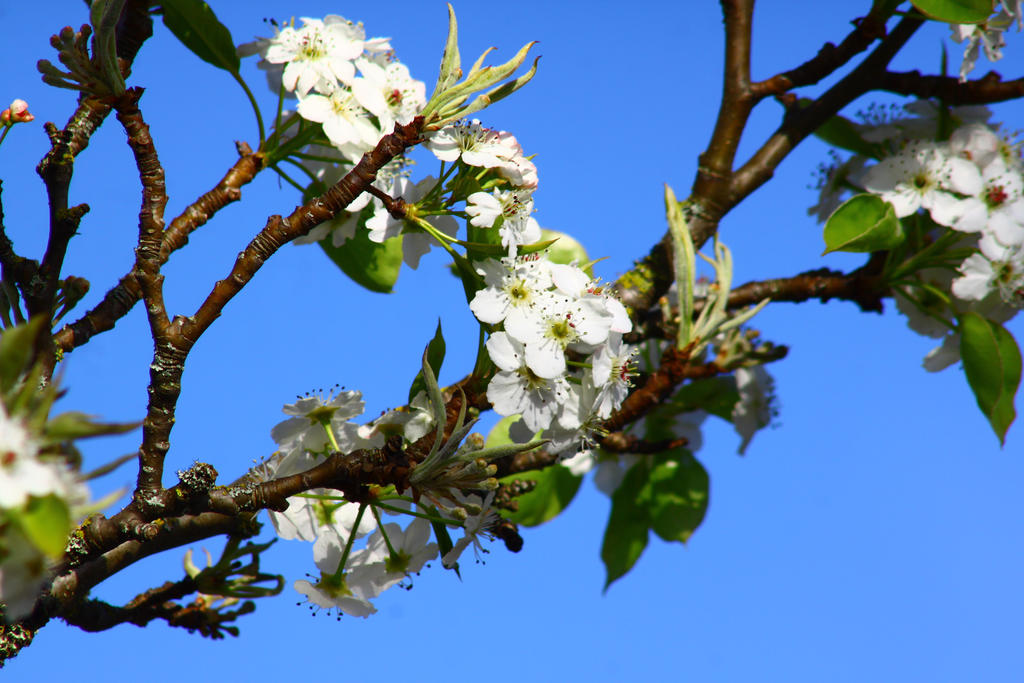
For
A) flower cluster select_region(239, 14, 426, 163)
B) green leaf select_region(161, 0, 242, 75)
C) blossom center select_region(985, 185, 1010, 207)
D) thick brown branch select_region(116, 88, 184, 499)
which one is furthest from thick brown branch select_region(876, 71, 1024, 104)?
thick brown branch select_region(116, 88, 184, 499)

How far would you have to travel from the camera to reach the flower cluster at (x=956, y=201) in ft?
5.97

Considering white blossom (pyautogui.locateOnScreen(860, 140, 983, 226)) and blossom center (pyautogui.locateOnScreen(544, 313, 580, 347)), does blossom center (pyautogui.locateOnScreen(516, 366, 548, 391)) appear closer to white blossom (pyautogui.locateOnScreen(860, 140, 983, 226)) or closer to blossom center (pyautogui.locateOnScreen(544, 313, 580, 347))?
blossom center (pyautogui.locateOnScreen(544, 313, 580, 347))

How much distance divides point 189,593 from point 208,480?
57cm

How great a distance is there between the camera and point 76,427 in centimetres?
66

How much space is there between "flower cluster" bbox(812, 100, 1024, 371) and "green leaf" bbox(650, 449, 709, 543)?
26.4 inches

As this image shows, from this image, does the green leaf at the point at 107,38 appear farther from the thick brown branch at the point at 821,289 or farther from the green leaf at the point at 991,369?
the green leaf at the point at 991,369

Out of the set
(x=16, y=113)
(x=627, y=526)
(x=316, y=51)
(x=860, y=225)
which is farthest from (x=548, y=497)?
(x=16, y=113)

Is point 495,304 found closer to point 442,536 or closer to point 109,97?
point 442,536

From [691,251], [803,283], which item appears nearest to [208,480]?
[691,251]

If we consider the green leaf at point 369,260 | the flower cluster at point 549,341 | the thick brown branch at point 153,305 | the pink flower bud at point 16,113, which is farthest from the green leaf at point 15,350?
the green leaf at point 369,260

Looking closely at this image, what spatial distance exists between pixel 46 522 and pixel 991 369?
1835 millimetres

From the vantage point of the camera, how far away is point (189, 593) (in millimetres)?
1575

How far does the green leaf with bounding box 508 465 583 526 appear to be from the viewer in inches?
86.3

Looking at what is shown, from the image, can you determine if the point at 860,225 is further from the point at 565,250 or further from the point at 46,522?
the point at 46,522
